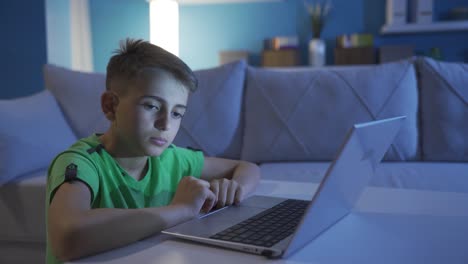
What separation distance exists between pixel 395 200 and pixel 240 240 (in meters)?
0.43

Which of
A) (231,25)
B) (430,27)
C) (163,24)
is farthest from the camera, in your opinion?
(231,25)

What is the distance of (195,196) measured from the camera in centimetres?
75

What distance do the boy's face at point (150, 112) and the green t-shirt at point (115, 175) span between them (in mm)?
70

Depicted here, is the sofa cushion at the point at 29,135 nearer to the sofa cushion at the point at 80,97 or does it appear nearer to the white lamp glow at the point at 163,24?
the sofa cushion at the point at 80,97

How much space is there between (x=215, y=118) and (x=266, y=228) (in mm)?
1412

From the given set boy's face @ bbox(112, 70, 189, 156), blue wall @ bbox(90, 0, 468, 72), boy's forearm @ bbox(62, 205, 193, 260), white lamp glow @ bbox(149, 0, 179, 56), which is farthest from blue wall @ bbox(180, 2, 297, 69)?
boy's forearm @ bbox(62, 205, 193, 260)

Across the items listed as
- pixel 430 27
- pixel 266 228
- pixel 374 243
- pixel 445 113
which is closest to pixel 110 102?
pixel 266 228

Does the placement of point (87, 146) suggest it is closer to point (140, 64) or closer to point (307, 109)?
point (140, 64)

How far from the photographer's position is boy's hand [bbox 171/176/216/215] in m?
0.74

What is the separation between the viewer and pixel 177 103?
85 centimetres

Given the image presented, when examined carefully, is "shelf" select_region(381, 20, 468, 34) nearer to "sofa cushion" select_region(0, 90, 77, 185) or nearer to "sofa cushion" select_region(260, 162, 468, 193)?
"sofa cushion" select_region(260, 162, 468, 193)

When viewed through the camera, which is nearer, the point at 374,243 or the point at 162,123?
the point at 374,243

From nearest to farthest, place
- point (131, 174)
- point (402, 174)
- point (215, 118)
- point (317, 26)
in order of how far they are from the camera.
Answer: point (131, 174) < point (402, 174) < point (215, 118) < point (317, 26)

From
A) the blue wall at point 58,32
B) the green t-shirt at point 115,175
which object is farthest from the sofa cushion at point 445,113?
the blue wall at point 58,32
